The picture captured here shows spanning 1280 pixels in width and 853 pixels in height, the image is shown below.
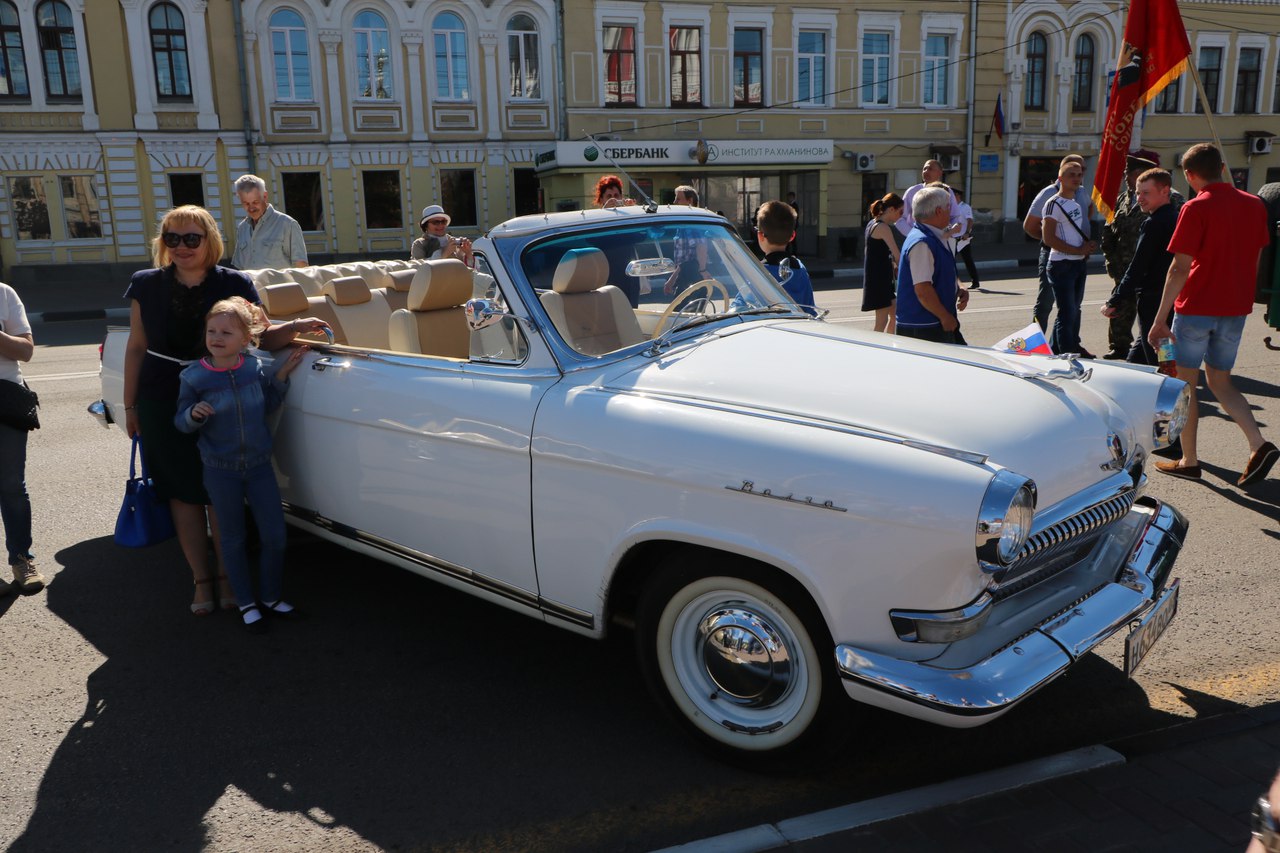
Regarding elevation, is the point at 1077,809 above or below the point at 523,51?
below

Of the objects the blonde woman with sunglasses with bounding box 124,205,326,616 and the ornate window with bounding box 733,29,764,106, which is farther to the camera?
the ornate window with bounding box 733,29,764,106

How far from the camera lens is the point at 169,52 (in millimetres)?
24719

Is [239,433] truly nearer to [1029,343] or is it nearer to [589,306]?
[589,306]

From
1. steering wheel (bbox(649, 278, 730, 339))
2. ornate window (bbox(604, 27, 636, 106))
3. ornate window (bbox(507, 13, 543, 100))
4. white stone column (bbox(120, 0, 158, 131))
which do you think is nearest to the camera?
steering wheel (bbox(649, 278, 730, 339))

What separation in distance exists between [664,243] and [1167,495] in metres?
3.58

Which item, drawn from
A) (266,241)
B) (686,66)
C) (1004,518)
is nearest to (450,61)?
(686,66)

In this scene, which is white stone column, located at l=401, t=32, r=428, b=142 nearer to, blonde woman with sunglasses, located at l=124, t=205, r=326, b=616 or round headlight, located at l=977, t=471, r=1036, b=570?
blonde woman with sunglasses, located at l=124, t=205, r=326, b=616

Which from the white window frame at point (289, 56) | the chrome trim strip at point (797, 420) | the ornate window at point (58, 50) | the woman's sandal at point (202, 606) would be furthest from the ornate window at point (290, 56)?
the chrome trim strip at point (797, 420)

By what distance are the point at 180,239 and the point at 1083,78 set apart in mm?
33403

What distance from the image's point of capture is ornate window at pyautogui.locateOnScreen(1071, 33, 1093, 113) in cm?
3161

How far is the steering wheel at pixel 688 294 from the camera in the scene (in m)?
4.07

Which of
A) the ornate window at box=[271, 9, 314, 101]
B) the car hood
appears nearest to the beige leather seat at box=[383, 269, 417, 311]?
the car hood

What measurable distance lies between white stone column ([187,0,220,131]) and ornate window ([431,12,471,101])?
217 inches

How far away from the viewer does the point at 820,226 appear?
29.4m
